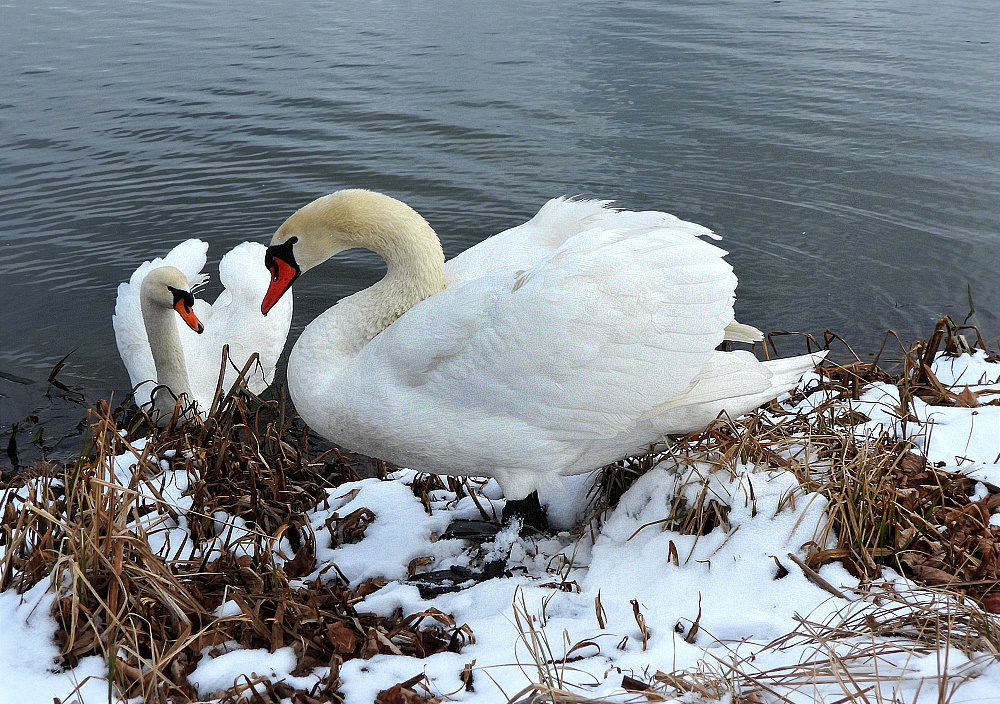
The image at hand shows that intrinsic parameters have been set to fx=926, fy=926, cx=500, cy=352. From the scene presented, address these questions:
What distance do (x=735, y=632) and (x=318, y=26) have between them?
14.3 m

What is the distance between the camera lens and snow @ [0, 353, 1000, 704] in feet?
7.99

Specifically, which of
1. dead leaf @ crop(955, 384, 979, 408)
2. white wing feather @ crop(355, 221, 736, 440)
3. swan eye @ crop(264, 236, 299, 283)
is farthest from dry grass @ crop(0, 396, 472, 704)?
dead leaf @ crop(955, 384, 979, 408)

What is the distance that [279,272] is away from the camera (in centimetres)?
385

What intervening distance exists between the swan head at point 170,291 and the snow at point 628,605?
73.9 inches

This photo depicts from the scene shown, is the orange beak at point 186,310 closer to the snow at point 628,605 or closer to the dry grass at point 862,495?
the snow at point 628,605

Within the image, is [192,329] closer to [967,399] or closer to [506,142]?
[967,399]

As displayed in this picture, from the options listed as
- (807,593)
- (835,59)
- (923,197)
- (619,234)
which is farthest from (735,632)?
(835,59)

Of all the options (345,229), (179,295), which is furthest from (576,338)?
(179,295)

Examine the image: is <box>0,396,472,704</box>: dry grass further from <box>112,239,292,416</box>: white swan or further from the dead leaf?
the dead leaf

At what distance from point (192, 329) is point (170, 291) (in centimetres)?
39

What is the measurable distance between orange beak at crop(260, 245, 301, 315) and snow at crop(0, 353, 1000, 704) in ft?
2.84

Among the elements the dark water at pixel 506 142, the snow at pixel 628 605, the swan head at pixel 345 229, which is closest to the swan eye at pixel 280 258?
the swan head at pixel 345 229

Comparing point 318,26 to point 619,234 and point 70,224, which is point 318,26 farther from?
point 619,234

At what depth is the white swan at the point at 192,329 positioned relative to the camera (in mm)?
5488
